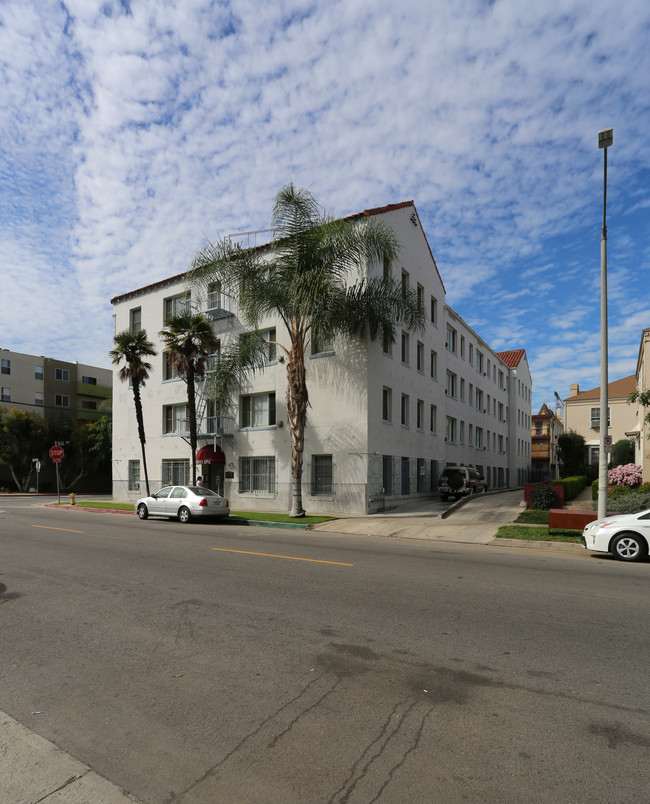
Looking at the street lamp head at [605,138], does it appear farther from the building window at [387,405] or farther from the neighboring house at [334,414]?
the building window at [387,405]

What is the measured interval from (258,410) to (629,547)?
1862 cm

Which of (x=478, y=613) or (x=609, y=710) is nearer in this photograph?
(x=609, y=710)

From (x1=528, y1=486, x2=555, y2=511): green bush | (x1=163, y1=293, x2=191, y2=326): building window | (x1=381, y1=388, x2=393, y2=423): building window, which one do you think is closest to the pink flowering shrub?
(x1=528, y1=486, x2=555, y2=511): green bush

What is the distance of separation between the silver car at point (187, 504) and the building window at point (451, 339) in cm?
2067

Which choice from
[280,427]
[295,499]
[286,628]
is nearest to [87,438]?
[280,427]

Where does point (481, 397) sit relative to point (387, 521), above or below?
above

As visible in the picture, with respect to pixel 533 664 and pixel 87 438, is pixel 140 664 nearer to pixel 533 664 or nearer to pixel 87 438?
pixel 533 664

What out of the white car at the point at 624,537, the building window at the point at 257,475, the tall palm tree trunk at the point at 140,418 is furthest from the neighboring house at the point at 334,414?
the white car at the point at 624,537

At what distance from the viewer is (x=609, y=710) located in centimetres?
426

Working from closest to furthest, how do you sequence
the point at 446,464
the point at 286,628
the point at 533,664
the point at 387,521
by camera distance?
the point at 533,664 < the point at 286,628 < the point at 387,521 < the point at 446,464

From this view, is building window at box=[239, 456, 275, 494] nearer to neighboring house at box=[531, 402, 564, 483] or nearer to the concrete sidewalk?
the concrete sidewalk

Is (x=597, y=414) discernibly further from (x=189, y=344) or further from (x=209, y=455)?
(x=189, y=344)

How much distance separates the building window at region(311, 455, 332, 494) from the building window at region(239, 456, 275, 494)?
8.39 ft

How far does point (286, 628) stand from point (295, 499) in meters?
14.9
